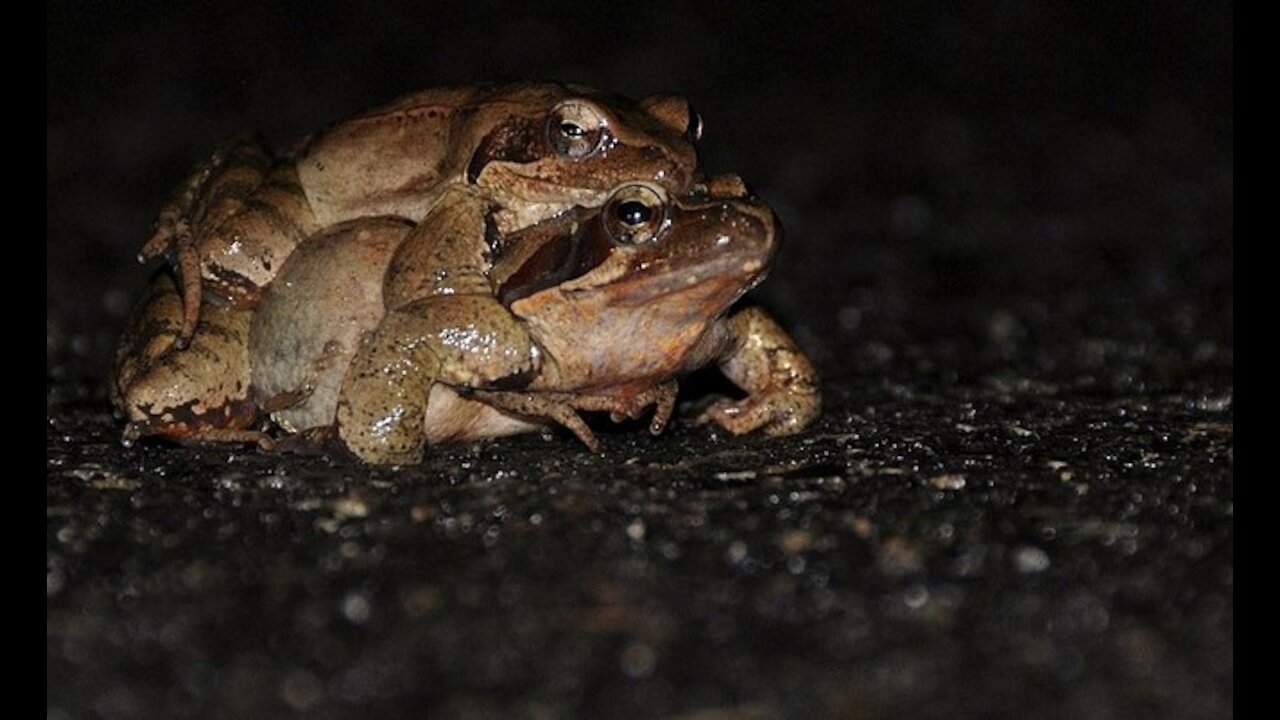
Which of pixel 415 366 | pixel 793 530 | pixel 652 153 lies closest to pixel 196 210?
pixel 415 366

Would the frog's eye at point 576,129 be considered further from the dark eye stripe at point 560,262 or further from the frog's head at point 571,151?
the dark eye stripe at point 560,262

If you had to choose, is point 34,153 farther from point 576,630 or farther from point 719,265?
point 576,630

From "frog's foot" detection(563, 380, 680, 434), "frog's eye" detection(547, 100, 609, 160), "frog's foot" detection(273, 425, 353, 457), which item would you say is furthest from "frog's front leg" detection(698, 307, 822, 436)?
"frog's foot" detection(273, 425, 353, 457)

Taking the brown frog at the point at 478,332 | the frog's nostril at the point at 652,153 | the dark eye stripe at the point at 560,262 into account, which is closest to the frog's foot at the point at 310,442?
the brown frog at the point at 478,332

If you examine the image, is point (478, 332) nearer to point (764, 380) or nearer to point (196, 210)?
point (764, 380)

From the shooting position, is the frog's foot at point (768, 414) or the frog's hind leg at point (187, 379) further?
the frog's foot at point (768, 414)

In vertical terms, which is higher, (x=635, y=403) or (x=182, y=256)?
(x=182, y=256)

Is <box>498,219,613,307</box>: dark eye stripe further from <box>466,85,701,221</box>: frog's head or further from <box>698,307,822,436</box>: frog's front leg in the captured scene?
<box>698,307,822,436</box>: frog's front leg
